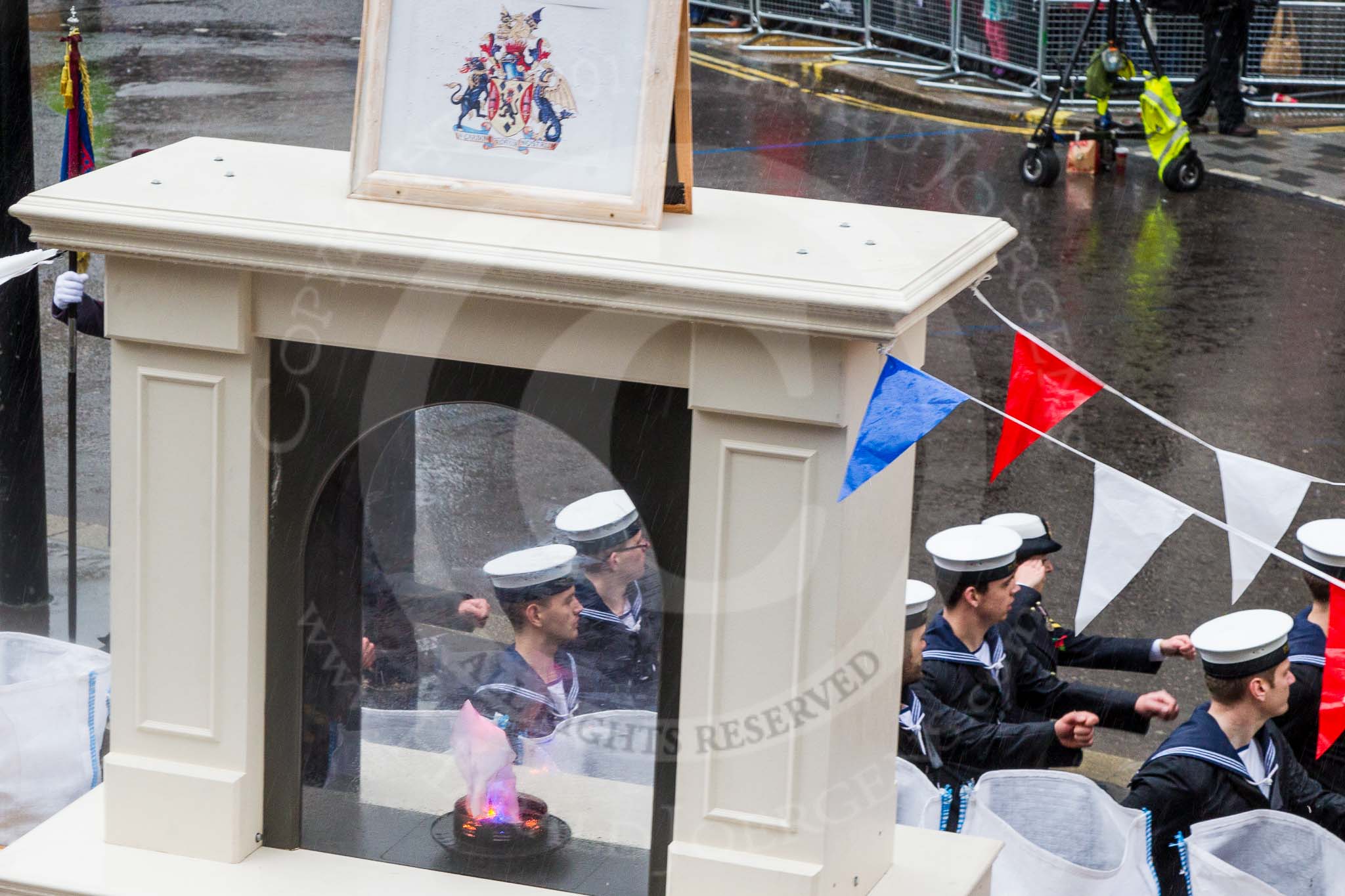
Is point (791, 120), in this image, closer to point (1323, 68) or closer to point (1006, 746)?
point (1323, 68)

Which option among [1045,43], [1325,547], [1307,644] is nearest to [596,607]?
[1325,547]

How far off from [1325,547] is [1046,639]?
0.86 metres

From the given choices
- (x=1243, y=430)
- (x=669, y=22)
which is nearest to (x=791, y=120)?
(x=1243, y=430)

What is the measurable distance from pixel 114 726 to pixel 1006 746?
7.25 feet

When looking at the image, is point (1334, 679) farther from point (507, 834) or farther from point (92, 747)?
point (92, 747)

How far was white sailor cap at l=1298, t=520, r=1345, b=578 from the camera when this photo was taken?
4.63 meters

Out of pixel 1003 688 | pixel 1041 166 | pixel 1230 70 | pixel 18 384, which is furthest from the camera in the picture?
pixel 1230 70

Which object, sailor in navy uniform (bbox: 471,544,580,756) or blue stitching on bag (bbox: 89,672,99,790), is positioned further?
blue stitching on bag (bbox: 89,672,99,790)

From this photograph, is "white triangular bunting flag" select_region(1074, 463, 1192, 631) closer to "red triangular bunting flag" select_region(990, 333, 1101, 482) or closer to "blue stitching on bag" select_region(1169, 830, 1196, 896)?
"red triangular bunting flag" select_region(990, 333, 1101, 482)

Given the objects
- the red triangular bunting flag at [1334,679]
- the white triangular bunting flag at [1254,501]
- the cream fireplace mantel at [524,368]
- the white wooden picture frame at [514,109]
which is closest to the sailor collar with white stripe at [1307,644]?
the white triangular bunting flag at [1254,501]

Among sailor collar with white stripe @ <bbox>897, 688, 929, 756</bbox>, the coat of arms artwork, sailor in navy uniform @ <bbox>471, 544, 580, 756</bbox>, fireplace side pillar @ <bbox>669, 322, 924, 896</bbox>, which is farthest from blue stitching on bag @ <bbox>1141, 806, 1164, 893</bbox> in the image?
the coat of arms artwork

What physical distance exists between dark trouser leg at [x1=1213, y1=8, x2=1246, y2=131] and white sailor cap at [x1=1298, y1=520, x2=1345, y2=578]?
9796 mm

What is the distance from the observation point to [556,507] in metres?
3.64

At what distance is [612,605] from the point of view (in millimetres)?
3645
